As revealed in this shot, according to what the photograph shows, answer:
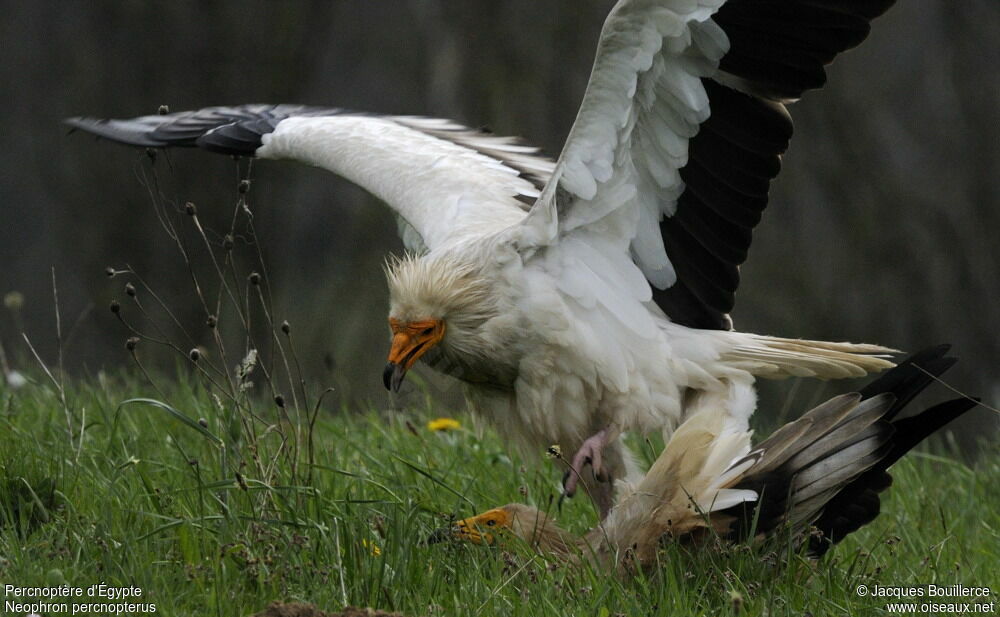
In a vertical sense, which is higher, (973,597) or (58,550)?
(973,597)

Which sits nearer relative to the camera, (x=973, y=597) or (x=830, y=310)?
(x=973, y=597)

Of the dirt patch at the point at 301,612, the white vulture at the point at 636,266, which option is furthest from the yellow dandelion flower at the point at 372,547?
the white vulture at the point at 636,266

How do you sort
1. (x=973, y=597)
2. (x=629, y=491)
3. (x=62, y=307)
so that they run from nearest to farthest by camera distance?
1. (x=973, y=597)
2. (x=629, y=491)
3. (x=62, y=307)

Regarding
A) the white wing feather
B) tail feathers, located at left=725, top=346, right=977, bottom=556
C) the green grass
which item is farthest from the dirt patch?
the white wing feather

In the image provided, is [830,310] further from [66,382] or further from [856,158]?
[66,382]

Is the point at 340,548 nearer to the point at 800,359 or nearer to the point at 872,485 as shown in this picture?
the point at 872,485

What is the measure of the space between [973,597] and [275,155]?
3.17 metres

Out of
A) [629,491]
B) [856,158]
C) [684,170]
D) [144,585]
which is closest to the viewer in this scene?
[144,585]

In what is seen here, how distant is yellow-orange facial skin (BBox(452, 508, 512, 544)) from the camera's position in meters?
3.47

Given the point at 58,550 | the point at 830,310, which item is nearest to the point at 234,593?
the point at 58,550

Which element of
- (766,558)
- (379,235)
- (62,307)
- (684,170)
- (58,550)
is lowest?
(62,307)

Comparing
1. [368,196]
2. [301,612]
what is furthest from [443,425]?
[368,196]

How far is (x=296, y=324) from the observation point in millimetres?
9023

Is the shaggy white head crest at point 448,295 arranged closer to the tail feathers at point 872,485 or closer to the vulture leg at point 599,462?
the vulture leg at point 599,462
